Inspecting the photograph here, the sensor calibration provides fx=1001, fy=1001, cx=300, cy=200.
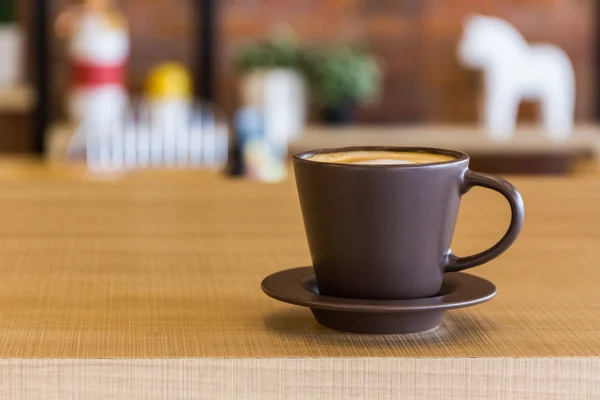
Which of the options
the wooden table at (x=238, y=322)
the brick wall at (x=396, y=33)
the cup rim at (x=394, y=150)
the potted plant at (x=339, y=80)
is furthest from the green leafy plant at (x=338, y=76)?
the cup rim at (x=394, y=150)

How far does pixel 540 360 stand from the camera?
407mm

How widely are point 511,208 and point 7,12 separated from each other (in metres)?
3.08

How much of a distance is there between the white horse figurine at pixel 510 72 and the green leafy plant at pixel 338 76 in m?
0.33

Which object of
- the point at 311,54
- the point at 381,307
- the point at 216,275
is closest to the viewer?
the point at 381,307

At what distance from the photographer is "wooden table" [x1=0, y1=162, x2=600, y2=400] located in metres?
0.40

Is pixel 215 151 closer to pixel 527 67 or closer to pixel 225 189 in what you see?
pixel 527 67

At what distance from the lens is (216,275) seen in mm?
570

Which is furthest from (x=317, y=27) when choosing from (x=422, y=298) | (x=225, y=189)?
(x=422, y=298)

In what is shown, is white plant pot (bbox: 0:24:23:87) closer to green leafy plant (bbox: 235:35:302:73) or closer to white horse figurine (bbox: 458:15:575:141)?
green leafy plant (bbox: 235:35:302:73)

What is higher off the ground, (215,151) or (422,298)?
(422,298)

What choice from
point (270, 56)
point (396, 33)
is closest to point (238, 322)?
point (270, 56)

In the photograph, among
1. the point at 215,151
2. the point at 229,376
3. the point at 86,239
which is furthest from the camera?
the point at 215,151

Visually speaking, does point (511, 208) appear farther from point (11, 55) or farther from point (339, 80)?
point (11, 55)

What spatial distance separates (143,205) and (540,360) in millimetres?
472
